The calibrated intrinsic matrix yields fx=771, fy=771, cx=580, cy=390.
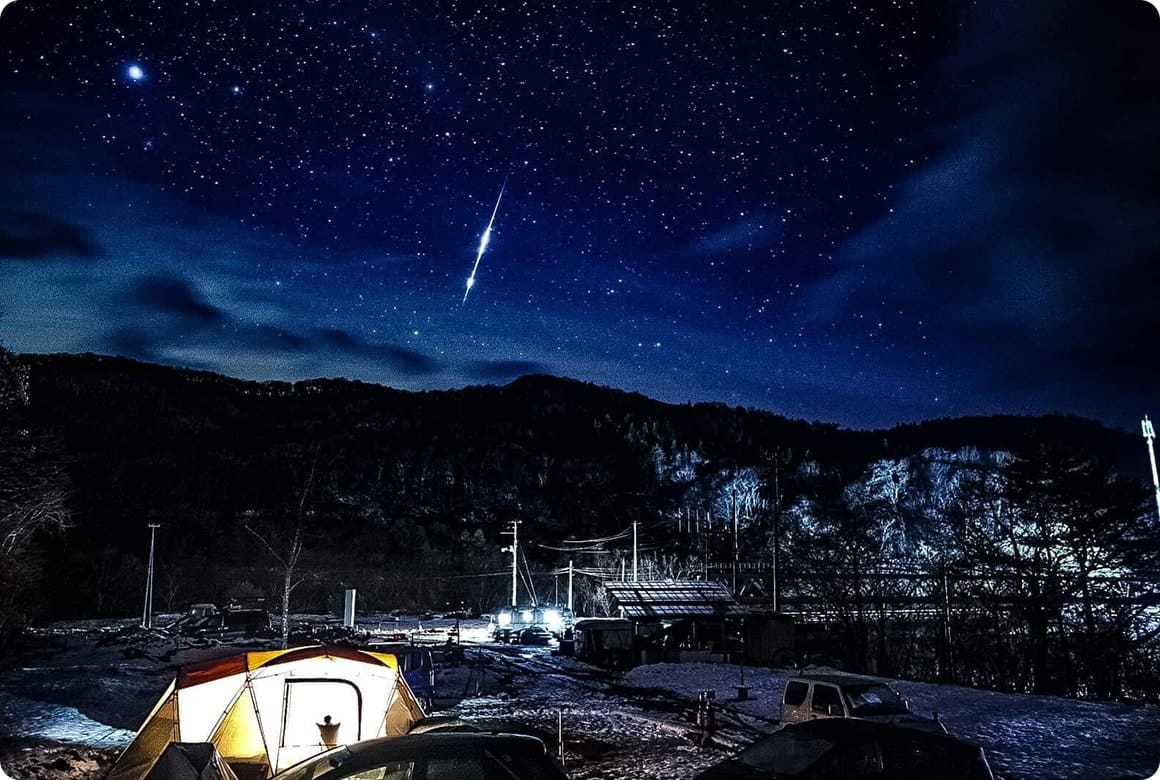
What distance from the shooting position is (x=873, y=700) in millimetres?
13977

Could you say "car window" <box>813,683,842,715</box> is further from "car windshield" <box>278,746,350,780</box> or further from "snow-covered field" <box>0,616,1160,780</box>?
"car windshield" <box>278,746,350,780</box>

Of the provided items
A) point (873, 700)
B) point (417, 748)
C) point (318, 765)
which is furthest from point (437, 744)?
point (873, 700)

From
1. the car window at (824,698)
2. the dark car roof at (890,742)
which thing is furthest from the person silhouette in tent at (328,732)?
the car window at (824,698)

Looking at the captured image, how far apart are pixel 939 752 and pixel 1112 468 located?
3384 cm

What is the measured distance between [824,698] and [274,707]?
31.4 ft

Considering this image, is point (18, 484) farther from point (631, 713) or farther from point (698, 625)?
point (698, 625)

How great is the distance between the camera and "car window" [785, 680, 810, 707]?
15.0 metres

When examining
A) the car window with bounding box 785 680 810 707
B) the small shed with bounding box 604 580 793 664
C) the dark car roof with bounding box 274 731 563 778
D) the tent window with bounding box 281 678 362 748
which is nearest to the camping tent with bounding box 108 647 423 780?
the tent window with bounding box 281 678 362 748

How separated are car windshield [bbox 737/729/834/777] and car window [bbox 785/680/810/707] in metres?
6.33

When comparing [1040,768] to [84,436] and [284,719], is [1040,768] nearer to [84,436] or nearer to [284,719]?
[284,719]

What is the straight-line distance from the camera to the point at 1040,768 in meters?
14.8

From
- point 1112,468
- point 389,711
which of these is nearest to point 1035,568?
point 1112,468

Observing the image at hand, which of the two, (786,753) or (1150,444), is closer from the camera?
(786,753)

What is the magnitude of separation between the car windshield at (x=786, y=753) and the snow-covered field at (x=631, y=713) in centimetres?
443
